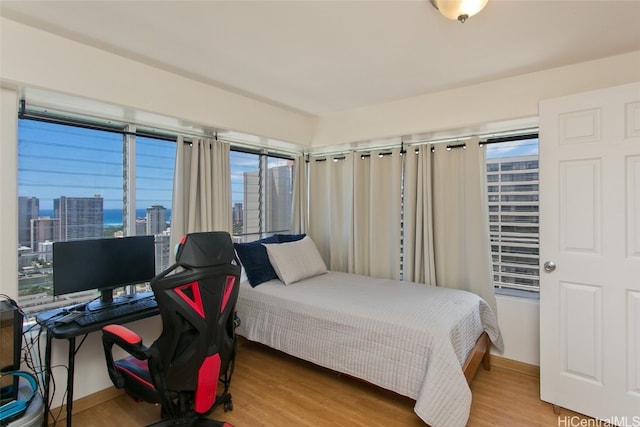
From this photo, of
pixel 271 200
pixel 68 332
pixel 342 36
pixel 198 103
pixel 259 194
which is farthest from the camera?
pixel 271 200

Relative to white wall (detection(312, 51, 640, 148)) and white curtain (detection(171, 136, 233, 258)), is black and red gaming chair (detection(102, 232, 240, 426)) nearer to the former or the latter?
white curtain (detection(171, 136, 233, 258))

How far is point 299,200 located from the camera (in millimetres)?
4043

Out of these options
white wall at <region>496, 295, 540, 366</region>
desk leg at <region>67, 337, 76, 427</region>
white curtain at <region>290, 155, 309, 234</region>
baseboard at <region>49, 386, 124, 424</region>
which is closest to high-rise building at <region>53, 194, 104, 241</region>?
desk leg at <region>67, 337, 76, 427</region>

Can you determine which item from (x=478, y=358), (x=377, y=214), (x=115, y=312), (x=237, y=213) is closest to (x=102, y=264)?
(x=115, y=312)

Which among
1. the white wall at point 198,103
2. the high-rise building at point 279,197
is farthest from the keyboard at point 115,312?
the high-rise building at point 279,197

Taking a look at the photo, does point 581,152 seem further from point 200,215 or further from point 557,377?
point 200,215

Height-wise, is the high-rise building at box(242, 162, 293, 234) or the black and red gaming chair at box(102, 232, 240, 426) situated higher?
the high-rise building at box(242, 162, 293, 234)

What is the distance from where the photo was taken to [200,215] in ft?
9.72

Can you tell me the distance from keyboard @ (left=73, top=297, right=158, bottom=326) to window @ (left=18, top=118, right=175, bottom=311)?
553mm

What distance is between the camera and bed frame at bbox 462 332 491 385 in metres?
2.20

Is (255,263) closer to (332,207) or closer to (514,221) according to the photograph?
(332,207)

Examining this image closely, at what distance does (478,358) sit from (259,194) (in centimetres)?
276

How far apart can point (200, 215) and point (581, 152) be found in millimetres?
3017

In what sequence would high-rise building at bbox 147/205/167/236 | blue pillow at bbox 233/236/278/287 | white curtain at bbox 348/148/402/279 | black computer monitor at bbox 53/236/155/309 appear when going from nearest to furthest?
black computer monitor at bbox 53/236/155/309 < high-rise building at bbox 147/205/167/236 < blue pillow at bbox 233/236/278/287 < white curtain at bbox 348/148/402/279
